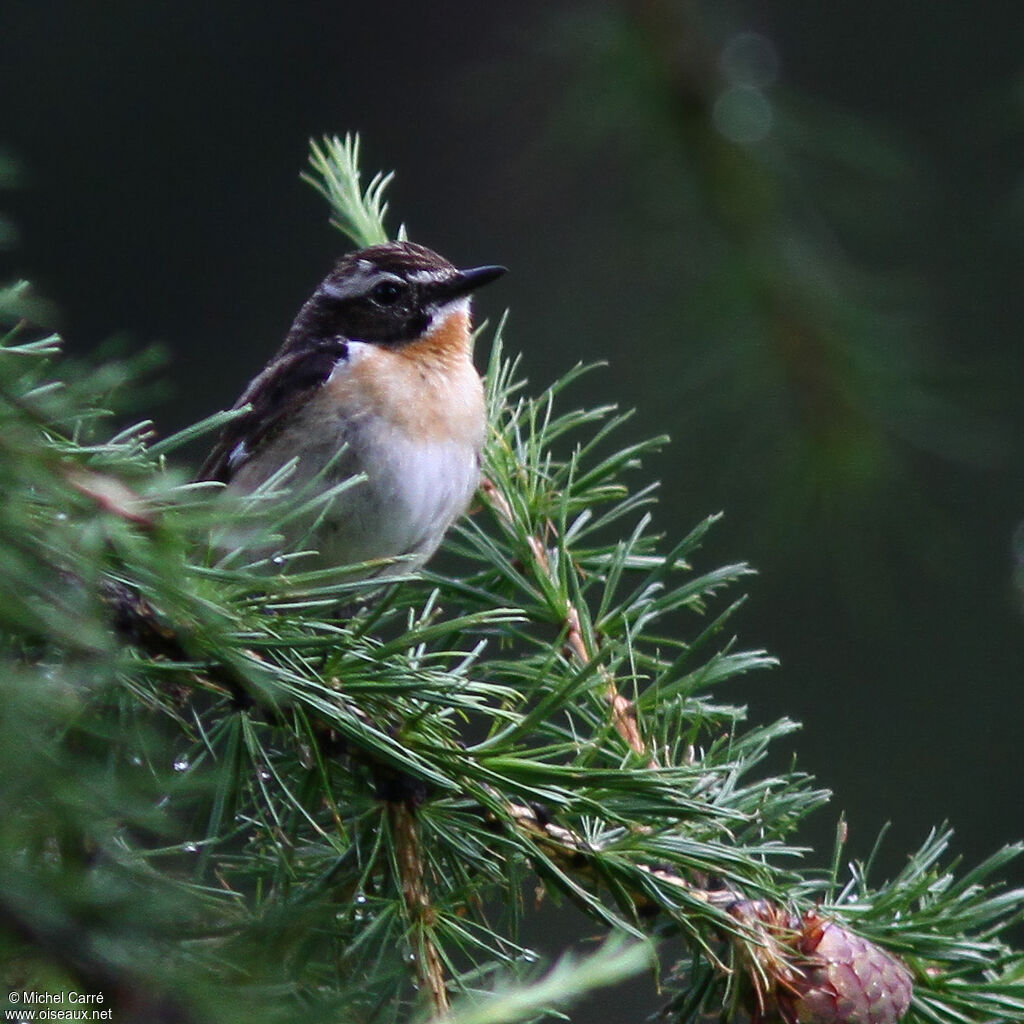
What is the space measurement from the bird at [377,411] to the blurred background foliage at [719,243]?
1.91 feet

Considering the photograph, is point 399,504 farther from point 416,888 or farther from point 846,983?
point 846,983

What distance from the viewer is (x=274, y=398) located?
3.85m

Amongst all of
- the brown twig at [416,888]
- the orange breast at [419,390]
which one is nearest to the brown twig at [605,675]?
the brown twig at [416,888]

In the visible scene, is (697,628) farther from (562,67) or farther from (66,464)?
(66,464)

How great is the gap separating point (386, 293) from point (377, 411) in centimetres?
68

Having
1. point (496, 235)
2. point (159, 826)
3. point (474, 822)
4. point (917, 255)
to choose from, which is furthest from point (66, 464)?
point (496, 235)

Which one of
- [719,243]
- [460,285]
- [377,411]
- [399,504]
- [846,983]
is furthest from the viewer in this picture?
[460,285]

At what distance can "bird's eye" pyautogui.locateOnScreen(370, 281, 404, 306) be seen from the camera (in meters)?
4.15

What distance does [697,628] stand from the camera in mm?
7727

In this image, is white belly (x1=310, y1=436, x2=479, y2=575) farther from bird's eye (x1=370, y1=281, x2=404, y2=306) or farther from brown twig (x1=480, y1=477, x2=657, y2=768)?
bird's eye (x1=370, y1=281, x2=404, y2=306)

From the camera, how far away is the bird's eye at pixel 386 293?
13.6 feet
